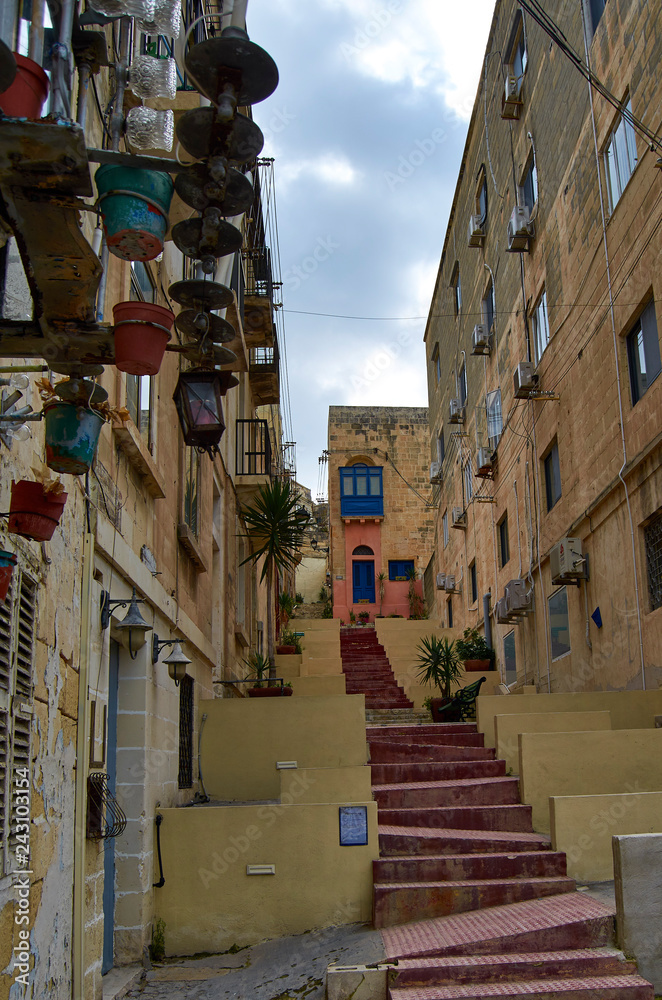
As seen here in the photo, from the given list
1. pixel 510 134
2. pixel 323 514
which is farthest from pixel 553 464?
pixel 323 514

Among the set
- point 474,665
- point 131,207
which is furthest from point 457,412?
point 131,207

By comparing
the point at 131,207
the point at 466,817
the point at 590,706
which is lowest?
the point at 466,817

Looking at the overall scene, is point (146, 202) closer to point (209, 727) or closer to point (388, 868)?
point (388, 868)

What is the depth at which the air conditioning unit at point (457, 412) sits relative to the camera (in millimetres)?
22595

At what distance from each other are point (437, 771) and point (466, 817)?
1313 mm

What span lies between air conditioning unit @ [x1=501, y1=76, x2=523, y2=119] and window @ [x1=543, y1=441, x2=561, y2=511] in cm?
652

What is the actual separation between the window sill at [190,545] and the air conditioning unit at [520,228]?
8.36m

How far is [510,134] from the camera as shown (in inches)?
676

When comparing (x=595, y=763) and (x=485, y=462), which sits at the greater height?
(x=485, y=462)

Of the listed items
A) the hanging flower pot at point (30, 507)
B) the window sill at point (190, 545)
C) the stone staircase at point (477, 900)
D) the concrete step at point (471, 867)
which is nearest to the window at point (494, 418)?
the stone staircase at point (477, 900)

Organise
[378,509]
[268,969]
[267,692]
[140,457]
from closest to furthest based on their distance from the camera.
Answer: [268,969] < [140,457] < [267,692] < [378,509]

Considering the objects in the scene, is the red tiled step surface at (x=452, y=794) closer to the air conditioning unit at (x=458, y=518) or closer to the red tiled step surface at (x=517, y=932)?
the red tiled step surface at (x=517, y=932)

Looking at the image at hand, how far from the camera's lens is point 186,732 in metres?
9.92

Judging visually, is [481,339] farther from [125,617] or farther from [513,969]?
[513,969]
